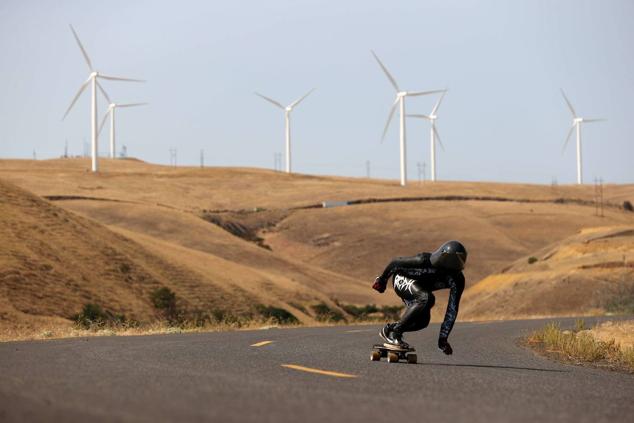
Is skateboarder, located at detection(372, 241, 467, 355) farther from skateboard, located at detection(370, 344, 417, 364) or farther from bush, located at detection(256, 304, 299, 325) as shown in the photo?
bush, located at detection(256, 304, 299, 325)

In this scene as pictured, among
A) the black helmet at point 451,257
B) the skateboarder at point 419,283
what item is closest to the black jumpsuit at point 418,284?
the skateboarder at point 419,283

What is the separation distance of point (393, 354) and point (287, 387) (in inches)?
151

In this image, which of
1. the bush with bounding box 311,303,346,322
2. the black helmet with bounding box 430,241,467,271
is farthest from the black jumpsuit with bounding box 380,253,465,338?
the bush with bounding box 311,303,346,322

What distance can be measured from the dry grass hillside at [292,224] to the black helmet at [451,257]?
34.7 metres

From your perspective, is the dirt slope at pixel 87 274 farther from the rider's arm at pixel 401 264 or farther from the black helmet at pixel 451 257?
the black helmet at pixel 451 257

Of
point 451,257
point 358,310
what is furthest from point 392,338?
point 358,310

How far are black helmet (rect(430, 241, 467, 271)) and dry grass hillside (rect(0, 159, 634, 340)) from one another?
114ft

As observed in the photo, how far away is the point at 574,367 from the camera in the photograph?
1379 cm

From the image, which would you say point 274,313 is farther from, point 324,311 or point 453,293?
point 453,293

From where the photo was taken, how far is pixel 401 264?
13.0m

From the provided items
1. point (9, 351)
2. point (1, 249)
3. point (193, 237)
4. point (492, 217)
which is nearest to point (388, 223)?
point (492, 217)

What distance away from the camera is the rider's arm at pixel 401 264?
1292 cm

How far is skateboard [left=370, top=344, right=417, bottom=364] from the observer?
1298 centimetres

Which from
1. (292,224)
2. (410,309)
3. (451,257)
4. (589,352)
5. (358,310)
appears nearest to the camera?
(451,257)
